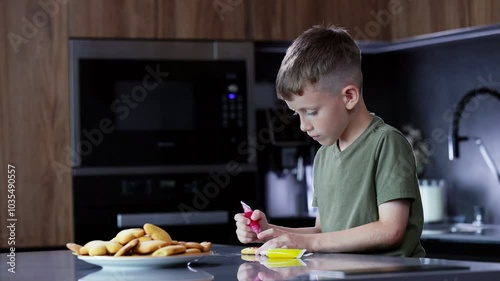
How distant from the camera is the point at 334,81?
2078mm

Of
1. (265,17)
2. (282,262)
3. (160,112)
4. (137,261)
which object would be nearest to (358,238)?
(282,262)

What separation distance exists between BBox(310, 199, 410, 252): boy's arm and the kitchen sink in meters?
1.42

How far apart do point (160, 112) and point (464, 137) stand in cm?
132

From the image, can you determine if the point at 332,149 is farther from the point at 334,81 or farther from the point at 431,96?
the point at 431,96

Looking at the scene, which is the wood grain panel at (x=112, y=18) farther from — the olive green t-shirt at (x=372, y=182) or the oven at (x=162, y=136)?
the olive green t-shirt at (x=372, y=182)

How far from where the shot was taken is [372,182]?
2068 millimetres

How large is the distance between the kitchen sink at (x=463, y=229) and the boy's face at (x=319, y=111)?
1.42 metres

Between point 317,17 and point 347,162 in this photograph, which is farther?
point 317,17

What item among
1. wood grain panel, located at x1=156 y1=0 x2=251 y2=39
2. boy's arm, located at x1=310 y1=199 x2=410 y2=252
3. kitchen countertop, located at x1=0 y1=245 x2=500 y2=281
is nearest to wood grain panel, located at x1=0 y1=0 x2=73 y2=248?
wood grain panel, located at x1=156 y1=0 x2=251 y2=39

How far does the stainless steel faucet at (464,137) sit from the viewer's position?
12.1ft

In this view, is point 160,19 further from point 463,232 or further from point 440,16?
point 463,232

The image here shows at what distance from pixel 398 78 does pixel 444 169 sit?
1.77 feet

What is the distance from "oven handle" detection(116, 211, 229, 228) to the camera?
3.59 metres

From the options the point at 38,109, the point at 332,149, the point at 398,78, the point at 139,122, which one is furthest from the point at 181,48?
the point at 332,149
